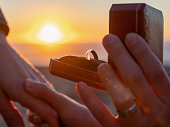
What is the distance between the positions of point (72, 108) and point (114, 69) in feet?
0.80

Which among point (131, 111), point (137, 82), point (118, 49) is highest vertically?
point (118, 49)

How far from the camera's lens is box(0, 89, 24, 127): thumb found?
3.27 ft

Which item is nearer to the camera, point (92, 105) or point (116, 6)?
point (92, 105)

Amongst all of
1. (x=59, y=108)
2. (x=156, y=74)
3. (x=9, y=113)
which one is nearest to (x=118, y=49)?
Result: (x=156, y=74)

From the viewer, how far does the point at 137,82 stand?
98 cm

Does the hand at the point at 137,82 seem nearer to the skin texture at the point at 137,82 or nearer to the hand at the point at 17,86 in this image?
the skin texture at the point at 137,82

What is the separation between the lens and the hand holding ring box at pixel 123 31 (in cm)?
117

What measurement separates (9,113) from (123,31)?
0.63m

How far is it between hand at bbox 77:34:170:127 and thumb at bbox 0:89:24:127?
15.1 inches

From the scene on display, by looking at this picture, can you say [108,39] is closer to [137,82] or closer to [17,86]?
[137,82]

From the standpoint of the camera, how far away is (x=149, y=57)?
3.23 ft

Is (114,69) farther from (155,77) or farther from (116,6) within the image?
(116,6)

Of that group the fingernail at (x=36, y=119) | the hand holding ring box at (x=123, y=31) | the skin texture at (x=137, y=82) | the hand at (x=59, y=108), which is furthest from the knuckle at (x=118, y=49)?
the fingernail at (x=36, y=119)

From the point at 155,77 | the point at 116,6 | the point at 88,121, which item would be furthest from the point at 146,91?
the point at 116,6
